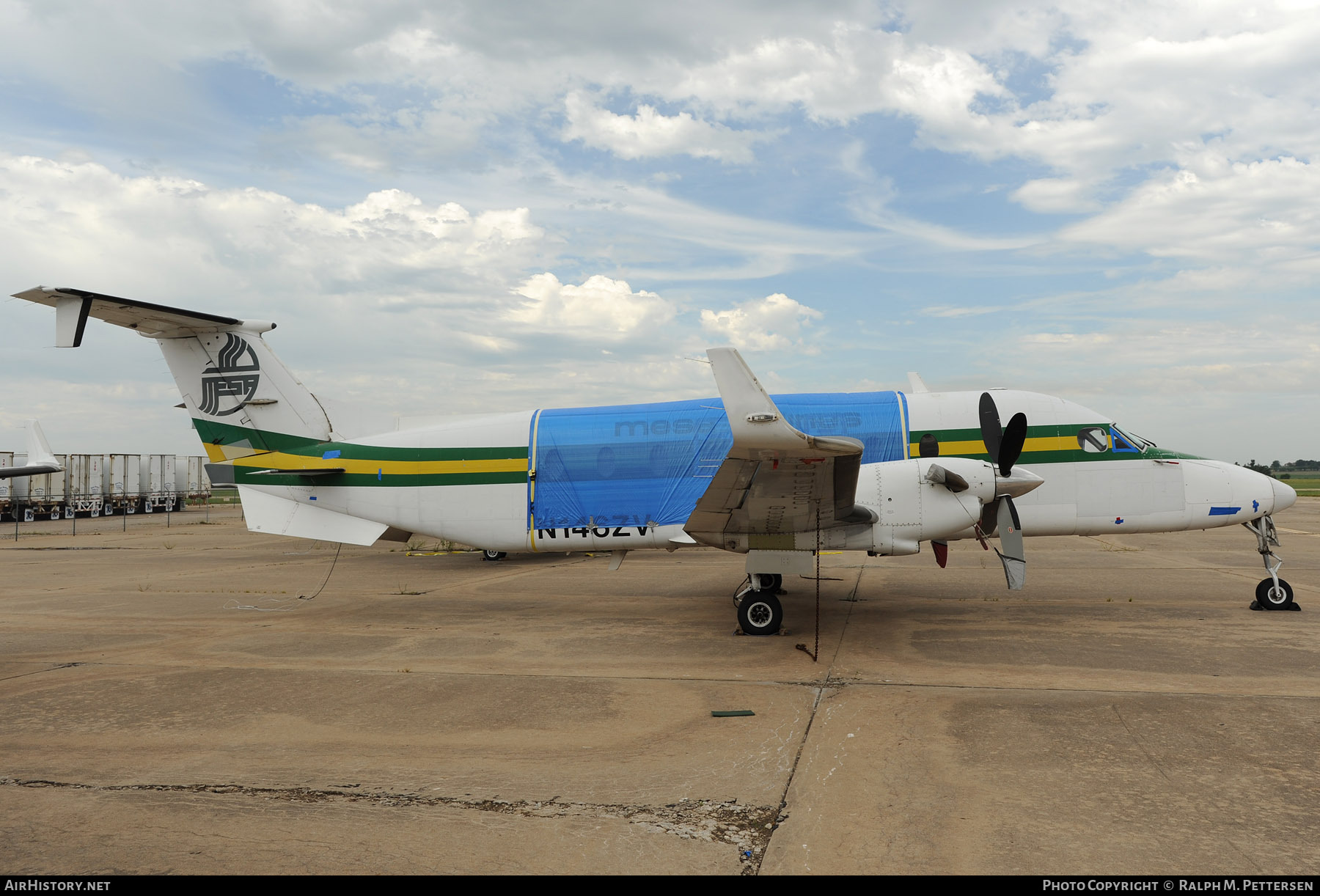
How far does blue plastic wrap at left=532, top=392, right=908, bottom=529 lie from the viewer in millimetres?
11812

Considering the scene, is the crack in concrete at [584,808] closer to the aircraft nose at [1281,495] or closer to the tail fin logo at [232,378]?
the tail fin logo at [232,378]

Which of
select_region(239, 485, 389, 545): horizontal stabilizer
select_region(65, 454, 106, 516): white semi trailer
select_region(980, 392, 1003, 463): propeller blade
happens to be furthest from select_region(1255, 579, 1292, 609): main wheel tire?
select_region(65, 454, 106, 516): white semi trailer

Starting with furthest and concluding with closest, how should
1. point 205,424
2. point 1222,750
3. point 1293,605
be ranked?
1. point 205,424
2. point 1293,605
3. point 1222,750

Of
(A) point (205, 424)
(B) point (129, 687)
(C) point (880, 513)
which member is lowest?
(B) point (129, 687)

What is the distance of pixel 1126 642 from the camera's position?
9344mm

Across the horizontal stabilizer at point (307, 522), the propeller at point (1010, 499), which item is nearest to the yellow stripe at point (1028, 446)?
the propeller at point (1010, 499)

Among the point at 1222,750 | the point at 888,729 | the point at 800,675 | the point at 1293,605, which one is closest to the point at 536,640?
the point at 800,675

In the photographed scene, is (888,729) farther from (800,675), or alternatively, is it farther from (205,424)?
(205,424)

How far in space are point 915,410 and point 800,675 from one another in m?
5.49

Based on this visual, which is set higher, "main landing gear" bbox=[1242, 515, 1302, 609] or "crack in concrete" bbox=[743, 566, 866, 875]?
"main landing gear" bbox=[1242, 515, 1302, 609]

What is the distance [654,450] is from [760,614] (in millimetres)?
3264

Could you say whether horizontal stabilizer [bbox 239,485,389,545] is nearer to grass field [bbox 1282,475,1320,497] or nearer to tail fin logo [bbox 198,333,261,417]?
tail fin logo [bbox 198,333,261,417]

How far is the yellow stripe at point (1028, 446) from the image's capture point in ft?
38.0

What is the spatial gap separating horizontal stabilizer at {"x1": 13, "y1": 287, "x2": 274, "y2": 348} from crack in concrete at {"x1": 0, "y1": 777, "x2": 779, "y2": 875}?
750cm
